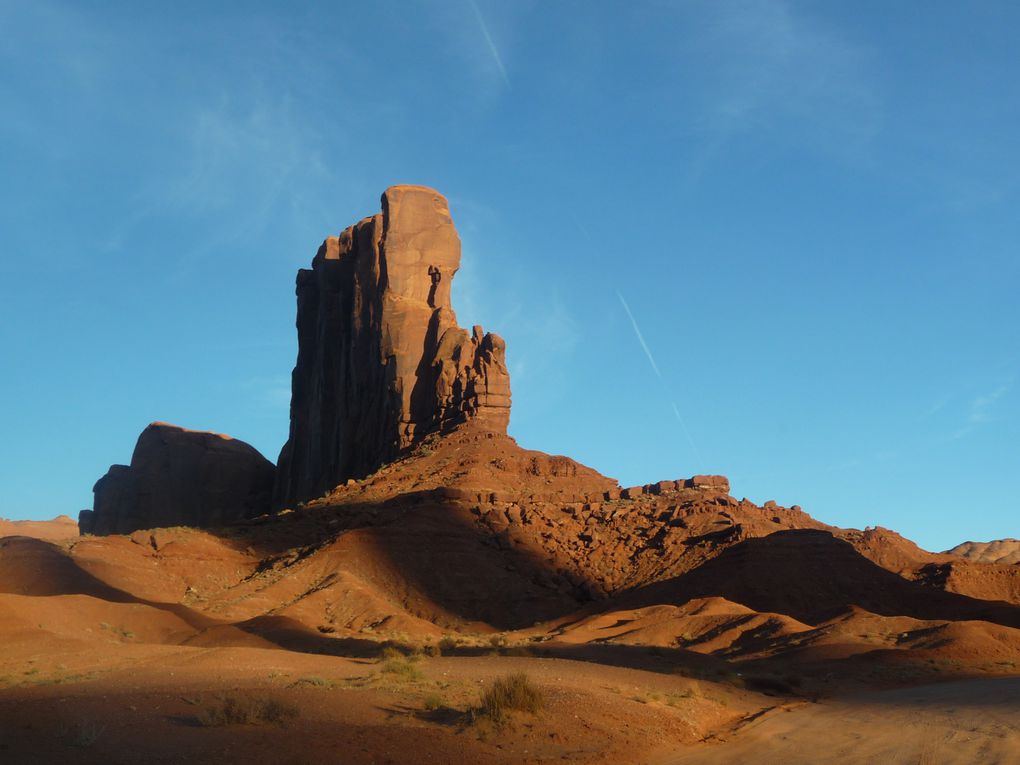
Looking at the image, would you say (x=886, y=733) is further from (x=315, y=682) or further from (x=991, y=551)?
(x=991, y=551)

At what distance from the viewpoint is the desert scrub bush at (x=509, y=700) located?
1645cm

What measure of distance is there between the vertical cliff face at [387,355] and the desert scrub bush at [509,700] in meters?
60.4

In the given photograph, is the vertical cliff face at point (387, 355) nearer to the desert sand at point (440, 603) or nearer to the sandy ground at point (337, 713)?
the desert sand at point (440, 603)

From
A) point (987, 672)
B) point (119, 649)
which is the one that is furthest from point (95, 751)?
point (987, 672)

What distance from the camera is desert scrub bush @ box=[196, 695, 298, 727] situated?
48.9ft

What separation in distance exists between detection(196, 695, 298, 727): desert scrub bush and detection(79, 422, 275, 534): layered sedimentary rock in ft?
289

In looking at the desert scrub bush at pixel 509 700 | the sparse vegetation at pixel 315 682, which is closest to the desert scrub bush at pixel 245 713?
the desert scrub bush at pixel 509 700

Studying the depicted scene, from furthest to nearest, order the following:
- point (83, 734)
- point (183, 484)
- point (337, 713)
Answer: point (183, 484) < point (337, 713) < point (83, 734)

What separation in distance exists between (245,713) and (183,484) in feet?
311

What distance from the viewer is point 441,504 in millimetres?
62094

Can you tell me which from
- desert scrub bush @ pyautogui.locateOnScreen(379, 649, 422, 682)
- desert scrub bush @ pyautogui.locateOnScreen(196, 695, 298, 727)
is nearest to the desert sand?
desert scrub bush @ pyautogui.locateOnScreen(196, 695, 298, 727)

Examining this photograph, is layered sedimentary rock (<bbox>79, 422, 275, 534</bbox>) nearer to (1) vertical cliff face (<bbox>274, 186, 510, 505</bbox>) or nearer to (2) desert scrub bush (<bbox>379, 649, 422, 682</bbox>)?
(1) vertical cliff face (<bbox>274, 186, 510, 505</bbox>)

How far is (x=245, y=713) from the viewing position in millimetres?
15023

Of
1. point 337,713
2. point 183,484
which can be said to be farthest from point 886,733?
point 183,484
